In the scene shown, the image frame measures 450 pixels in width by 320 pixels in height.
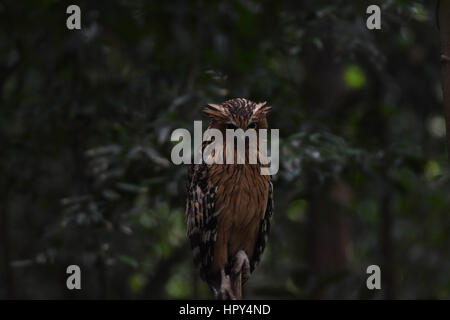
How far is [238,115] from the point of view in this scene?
1718mm

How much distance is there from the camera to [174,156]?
313cm

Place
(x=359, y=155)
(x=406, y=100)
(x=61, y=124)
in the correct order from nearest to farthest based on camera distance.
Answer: (x=359, y=155)
(x=61, y=124)
(x=406, y=100)

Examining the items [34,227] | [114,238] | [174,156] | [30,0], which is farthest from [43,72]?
[174,156]

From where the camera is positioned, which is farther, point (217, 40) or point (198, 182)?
point (217, 40)

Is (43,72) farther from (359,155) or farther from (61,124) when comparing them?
(359,155)

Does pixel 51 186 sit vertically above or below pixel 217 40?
below

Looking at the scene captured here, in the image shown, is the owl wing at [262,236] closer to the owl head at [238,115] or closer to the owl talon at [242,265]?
the owl talon at [242,265]

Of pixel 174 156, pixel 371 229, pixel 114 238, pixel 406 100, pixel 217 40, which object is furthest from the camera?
pixel 371 229

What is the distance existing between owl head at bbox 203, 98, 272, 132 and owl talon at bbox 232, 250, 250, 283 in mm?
463

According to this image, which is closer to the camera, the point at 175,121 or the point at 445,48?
the point at 445,48

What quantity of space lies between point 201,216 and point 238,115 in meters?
0.51

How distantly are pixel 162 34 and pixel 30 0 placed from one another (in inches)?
40.8

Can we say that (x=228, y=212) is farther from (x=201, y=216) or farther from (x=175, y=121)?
(x=175, y=121)

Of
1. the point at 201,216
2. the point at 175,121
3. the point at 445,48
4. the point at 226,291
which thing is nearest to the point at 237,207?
the point at 201,216
